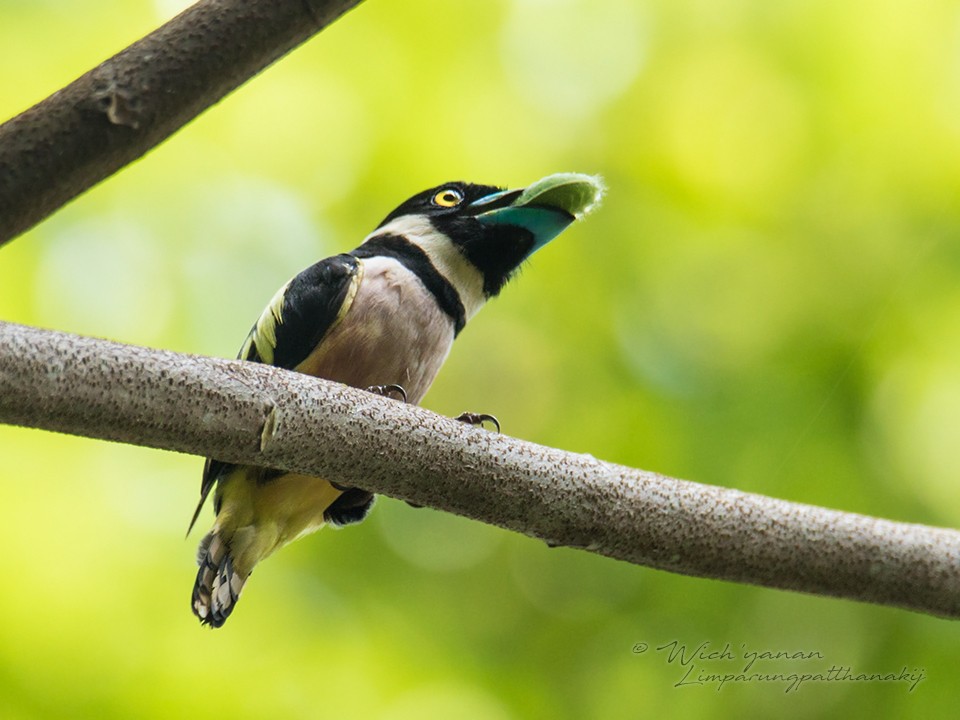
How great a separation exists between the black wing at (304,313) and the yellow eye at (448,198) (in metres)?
0.68

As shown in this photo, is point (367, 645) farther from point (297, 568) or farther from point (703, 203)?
point (703, 203)

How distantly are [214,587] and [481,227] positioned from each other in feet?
6.28

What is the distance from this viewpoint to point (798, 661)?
5609 millimetres

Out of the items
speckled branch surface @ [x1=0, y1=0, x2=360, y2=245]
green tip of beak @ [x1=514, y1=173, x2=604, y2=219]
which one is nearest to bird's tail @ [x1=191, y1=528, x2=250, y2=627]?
green tip of beak @ [x1=514, y1=173, x2=604, y2=219]

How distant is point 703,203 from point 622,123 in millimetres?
742

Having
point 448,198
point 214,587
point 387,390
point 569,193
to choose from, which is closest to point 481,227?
point 448,198

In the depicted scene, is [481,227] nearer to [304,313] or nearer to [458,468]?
[304,313]

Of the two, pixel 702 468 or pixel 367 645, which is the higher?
pixel 702 468

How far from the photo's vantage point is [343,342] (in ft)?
14.1

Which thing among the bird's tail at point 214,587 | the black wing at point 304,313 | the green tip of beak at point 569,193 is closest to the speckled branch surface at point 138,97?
the green tip of beak at point 569,193

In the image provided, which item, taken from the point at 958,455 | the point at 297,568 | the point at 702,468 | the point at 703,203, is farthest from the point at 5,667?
the point at 958,455

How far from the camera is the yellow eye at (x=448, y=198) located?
5.05 meters

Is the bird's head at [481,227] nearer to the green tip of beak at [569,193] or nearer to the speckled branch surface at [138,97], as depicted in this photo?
the green tip of beak at [569,193]

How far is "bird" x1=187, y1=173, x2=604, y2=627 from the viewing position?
14.2 feet
